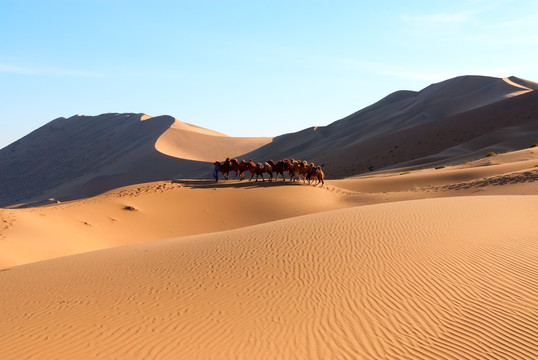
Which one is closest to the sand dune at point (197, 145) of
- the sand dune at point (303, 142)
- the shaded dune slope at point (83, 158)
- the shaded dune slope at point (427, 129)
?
the sand dune at point (303, 142)

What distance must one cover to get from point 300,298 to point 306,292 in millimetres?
263

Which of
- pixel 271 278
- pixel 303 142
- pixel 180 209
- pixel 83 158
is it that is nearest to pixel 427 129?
pixel 303 142

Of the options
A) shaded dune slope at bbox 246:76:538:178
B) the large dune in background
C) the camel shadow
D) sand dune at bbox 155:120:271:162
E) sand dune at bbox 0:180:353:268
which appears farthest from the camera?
sand dune at bbox 155:120:271:162

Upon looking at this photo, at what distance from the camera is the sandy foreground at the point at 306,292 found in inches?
223

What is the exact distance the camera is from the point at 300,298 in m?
7.17

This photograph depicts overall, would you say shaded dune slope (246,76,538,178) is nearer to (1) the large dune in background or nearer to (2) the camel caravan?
(1) the large dune in background

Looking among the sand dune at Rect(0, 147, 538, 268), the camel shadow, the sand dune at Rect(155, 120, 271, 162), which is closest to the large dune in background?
the sand dune at Rect(155, 120, 271, 162)

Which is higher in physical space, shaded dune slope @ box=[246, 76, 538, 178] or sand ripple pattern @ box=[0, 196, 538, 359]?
shaded dune slope @ box=[246, 76, 538, 178]

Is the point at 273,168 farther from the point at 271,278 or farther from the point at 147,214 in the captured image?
the point at 271,278

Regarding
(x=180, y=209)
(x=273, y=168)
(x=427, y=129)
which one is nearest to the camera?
(x=180, y=209)

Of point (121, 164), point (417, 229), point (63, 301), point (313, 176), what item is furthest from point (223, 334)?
point (121, 164)

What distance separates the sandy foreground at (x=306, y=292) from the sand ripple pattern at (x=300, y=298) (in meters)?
0.03

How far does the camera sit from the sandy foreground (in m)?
5.67

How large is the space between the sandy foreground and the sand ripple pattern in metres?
0.03
